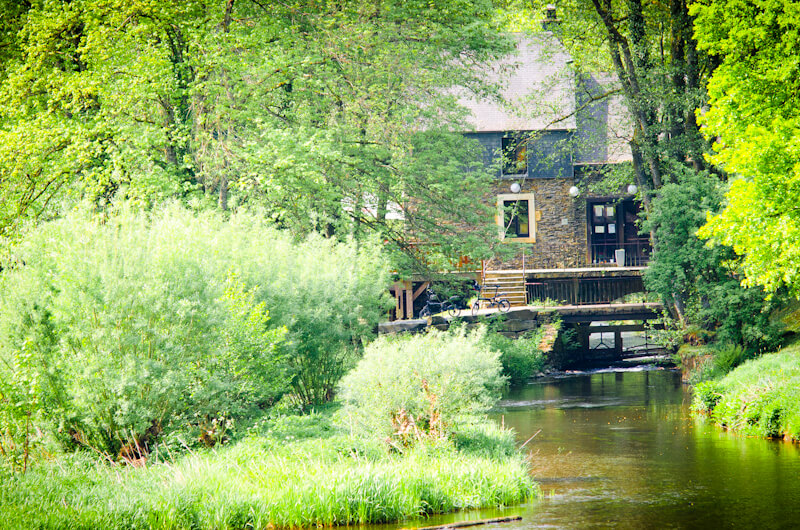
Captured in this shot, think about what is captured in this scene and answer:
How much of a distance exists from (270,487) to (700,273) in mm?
16120

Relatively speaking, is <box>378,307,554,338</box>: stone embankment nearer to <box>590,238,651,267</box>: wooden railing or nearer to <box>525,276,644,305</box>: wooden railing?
<box>525,276,644,305</box>: wooden railing

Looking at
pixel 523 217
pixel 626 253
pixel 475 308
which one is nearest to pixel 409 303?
pixel 475 308

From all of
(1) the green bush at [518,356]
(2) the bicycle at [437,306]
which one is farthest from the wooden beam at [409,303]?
(1) the green bush at [518,356]

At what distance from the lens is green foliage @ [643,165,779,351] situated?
21000mm

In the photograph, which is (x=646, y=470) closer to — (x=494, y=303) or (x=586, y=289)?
(x=494, y=303)

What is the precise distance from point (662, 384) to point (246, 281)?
14660 millimetres

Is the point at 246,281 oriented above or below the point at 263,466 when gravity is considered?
above

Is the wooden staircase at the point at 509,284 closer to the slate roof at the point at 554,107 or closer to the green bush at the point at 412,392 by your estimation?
the slate roof at the point at 554,107

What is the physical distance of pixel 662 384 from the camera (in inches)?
944

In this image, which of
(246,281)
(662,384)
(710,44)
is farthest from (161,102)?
(662,384)

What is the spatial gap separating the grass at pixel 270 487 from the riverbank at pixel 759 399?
5.56m

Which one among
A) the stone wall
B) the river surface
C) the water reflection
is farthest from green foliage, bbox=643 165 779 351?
the stone wall

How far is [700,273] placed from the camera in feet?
72.5

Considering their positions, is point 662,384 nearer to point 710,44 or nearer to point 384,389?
point 710,44
